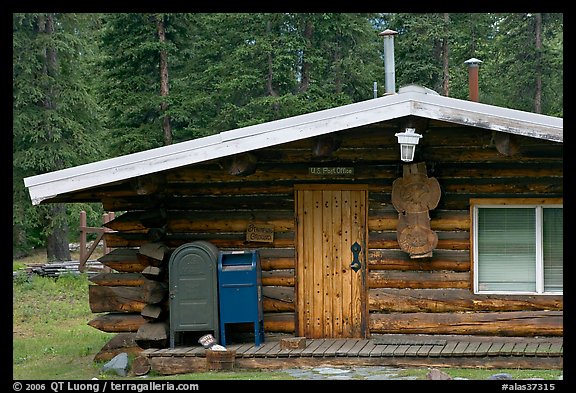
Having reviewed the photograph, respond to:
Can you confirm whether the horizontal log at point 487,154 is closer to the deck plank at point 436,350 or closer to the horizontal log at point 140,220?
the deck plank at point 436,350

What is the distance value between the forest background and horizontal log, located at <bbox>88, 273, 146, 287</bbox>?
13137 millimetres

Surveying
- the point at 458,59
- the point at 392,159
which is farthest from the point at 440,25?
the point at 392,159

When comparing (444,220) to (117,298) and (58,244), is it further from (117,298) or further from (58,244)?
(58,244)

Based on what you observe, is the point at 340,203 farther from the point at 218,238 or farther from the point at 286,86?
the point at 286,86

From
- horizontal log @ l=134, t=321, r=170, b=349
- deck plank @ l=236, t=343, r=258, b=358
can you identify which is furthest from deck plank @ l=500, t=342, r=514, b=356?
horizontal log @ l=134, t=321, r=170, b=349

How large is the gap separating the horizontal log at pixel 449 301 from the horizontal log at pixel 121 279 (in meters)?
3.31

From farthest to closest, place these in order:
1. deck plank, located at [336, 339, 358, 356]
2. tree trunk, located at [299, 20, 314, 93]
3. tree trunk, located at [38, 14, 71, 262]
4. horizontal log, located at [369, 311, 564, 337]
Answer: tree trunk, located at [299, 20, 314, 93], tree trunk, located at [38, 14, 71, 262], horizontal log, located at [369, 311, 564, 337], deck plank, located at [336, 339, 358, 356]

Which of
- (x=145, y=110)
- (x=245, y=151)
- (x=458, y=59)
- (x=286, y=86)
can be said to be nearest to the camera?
(x=245, y=151)

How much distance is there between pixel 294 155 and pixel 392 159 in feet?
4.46

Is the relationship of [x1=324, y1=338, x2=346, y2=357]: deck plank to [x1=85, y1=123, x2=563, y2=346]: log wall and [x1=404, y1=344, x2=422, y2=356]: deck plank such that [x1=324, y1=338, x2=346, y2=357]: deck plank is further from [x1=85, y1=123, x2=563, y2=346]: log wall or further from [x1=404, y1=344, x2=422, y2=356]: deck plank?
[x1=404, y1=344, x2=422, y2=356]: deck plank

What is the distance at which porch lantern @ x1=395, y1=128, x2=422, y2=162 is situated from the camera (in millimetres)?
11688

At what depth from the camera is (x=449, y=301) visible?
1288cm

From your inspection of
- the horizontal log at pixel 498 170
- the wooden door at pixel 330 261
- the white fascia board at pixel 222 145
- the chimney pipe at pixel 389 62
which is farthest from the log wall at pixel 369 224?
the chimney pipe at pixel 389 62

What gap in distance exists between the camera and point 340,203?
13.2m
